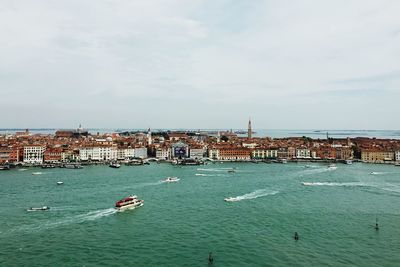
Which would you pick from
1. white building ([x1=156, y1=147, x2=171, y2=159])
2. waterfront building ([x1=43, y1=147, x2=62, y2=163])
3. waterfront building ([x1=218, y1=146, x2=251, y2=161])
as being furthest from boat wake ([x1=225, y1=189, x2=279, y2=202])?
waterfront building ([x1=43, y1=147, x2=62, y2=163])

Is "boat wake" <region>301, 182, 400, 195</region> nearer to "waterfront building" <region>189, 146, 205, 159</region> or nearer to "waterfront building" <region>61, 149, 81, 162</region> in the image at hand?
"waterfront building" <region>189, 146, 205, 159</region>

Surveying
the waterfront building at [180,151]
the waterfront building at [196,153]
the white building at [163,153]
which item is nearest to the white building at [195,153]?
the waterfront building at [196,153]

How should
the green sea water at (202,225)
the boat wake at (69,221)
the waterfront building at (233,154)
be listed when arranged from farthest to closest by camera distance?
the waterfront building at (233,154) < the boat wake at (69,221) < the green sea water at (202,225)

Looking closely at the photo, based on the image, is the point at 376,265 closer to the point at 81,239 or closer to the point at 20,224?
the point at 81,239

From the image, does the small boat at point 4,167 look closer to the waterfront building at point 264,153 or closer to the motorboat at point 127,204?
the motorboat at point 127,204

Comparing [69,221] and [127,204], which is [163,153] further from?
[69,221]

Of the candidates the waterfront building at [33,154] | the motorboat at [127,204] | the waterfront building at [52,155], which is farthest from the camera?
the waterfront building at [52,155]

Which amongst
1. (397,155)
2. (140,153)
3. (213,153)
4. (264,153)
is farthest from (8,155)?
(397,155)

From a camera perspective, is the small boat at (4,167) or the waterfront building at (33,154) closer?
the small boat at (4,167)

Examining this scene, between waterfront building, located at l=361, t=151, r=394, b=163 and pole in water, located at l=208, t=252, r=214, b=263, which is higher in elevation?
waterfront building, located at l=361, t=151, r=394, b=163
